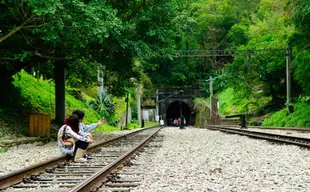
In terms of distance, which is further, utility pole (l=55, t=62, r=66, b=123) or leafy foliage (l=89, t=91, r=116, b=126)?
leafy foliage (l=89, t=91, r=116, b=126)

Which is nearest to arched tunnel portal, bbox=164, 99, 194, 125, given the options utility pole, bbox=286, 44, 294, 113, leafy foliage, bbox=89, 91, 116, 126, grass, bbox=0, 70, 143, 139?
leafy foliage, bbox=89, 91, 116, 126

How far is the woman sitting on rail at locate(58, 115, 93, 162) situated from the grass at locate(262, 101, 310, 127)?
20.4 meters

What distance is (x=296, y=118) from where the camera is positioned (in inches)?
1130

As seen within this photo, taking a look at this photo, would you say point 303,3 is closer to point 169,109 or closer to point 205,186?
point 205,186

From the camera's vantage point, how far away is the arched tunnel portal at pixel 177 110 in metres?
77.6

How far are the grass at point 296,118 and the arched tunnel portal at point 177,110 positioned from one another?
43.8 metres

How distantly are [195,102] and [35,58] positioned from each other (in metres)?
58.4

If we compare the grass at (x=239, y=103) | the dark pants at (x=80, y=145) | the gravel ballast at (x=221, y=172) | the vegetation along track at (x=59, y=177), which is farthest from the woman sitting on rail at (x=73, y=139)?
the grass at (x=239, y=103)

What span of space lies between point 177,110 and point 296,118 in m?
58.5

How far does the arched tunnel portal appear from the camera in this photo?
7762 centimetres

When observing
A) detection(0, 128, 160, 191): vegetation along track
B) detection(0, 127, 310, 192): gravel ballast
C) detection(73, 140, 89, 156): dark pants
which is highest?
detection(73, 140, 89, 156): dark pants

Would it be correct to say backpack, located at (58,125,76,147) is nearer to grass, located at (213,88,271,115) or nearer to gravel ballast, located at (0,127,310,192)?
gravel ballast, located at (0,127,310,192)

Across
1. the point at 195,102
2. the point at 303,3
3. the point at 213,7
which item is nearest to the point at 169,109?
the point at 195,102

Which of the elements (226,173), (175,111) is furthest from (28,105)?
(175,111)
